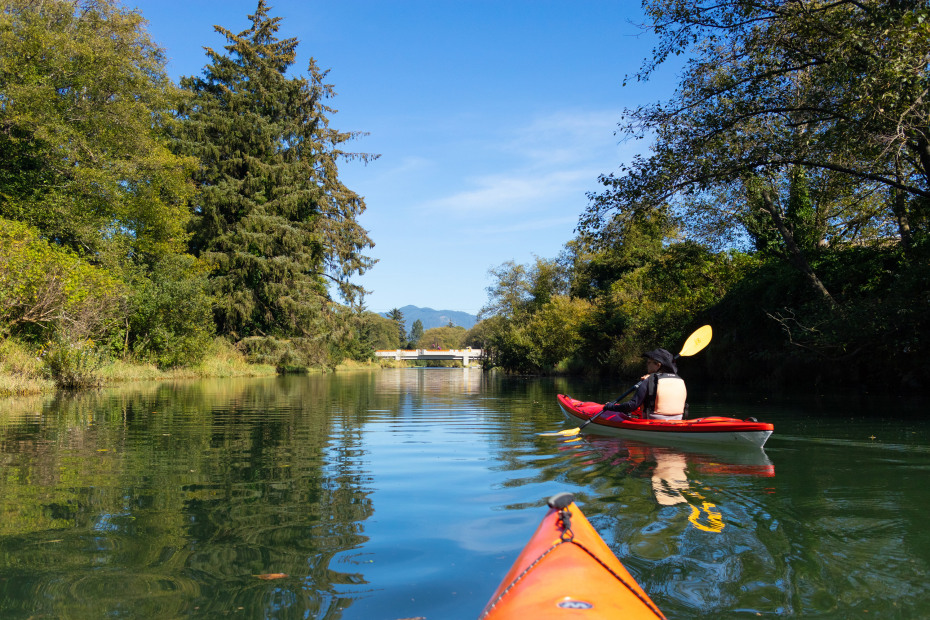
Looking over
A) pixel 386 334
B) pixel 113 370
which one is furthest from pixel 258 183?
pixel 386 334

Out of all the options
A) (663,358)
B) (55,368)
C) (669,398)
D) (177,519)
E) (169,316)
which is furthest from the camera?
(169,316)

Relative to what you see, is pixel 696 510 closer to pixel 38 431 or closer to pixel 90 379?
pixel 38 431

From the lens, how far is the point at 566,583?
2361 millimetres

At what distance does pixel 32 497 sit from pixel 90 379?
13395mm

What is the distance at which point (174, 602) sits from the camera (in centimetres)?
306

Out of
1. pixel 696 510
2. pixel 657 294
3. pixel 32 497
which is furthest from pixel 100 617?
pixel 657 294

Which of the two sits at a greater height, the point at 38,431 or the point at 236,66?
the point at 236,66

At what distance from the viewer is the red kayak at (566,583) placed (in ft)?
7.26

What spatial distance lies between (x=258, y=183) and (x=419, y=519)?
29254 millimetres

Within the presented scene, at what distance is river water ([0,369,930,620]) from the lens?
3137mm

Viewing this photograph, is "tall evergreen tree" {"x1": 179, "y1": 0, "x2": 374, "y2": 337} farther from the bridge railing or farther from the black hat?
the bridge railing

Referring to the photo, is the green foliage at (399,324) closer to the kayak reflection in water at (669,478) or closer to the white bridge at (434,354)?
the white bridge at (434,354)

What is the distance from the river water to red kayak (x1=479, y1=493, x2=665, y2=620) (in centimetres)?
64

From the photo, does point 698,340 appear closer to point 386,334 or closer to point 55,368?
point 55,368
